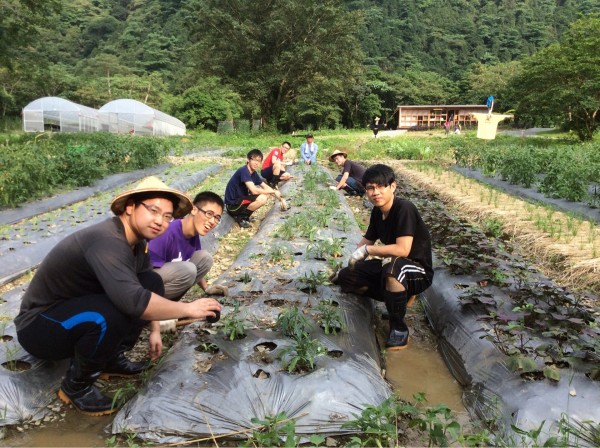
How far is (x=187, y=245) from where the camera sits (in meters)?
3.17

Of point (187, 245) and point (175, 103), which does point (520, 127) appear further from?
point (187, 245)

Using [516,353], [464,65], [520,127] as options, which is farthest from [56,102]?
[464,65]

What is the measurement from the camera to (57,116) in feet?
88.3

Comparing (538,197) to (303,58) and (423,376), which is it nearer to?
(423,376)

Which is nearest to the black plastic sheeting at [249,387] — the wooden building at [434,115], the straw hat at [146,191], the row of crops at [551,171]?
the straw hat at [146,191]

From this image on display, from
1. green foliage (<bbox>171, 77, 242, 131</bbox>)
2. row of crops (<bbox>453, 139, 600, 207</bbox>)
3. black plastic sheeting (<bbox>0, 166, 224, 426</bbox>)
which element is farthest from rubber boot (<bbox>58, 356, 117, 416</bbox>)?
green foliage (<bbox>171, 77, 242, 131</bbox>)

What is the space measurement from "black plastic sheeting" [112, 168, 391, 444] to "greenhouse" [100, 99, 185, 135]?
28.4m

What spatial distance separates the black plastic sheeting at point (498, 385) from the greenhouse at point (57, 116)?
27980 millimetres

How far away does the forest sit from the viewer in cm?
1827

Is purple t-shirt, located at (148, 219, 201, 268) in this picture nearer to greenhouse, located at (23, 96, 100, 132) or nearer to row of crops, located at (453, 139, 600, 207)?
row of crops, located at (453, 139, 600, 207)

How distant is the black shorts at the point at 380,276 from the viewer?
3104 millimetres

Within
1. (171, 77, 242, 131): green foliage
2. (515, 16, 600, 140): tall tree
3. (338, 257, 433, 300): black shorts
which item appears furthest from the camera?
(171, 77, 242, 131): green foliage

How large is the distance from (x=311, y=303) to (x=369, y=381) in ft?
3.15

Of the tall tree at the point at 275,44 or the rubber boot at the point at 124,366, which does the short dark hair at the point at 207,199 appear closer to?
the rubber boot at the point at 124,366
